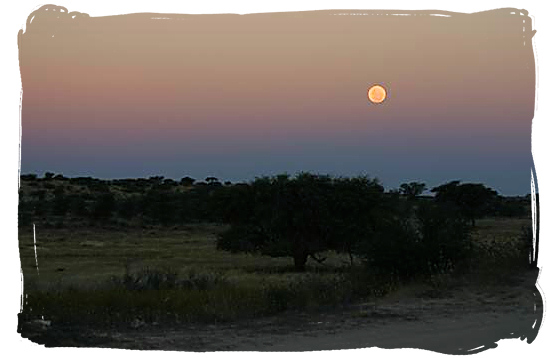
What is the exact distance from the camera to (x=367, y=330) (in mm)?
7566

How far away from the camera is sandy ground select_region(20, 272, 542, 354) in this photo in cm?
639

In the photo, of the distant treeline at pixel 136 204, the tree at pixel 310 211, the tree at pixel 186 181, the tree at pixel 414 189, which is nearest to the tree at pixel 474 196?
the distant treeline at pixel 136 204

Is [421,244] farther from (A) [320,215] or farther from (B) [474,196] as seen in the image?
(B) [474,196]

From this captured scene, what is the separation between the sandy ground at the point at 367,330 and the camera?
639 cm

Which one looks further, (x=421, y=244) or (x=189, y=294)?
(x=421, y=244)

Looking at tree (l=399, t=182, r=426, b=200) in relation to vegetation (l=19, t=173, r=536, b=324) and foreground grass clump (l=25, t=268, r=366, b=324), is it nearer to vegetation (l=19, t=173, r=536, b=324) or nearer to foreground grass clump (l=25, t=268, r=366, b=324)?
vegetation (l=19, t=173, r=536, b=324)

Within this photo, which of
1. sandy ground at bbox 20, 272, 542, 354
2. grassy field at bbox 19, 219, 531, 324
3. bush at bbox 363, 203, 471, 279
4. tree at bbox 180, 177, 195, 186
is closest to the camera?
sandy ground at bbox 20, 272, 542, 354

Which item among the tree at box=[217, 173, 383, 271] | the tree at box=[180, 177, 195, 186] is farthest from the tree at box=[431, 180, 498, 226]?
the tree at box=[180, 177, 195, 186]

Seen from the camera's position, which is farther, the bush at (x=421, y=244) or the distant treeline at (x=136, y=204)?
the distant treeline at (x=136, y=204)

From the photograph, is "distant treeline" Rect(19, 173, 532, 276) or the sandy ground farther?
"distant treeline" Rect(19, 173, 532, 276)

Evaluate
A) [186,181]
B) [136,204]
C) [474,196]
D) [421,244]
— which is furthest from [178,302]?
[186,181]

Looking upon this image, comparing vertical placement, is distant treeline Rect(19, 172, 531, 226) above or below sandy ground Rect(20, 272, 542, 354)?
above

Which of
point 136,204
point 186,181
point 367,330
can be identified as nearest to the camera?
point 367,330

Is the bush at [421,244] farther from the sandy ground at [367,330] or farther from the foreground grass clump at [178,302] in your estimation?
the sandy ground at [367,330]
